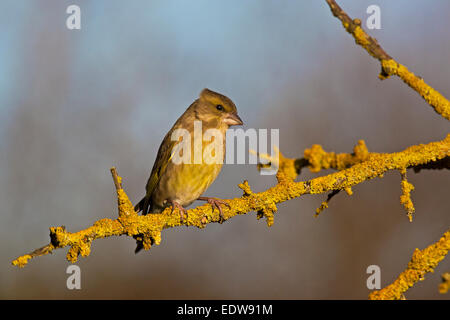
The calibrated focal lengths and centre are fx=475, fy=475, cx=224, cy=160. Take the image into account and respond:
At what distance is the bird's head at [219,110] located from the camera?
387 cm

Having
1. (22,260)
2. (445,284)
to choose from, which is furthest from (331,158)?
(22,260)

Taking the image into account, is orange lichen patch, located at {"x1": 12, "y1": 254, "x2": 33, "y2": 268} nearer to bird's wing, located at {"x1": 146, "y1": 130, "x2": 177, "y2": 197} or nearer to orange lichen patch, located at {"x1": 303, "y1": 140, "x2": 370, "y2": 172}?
orange lichen patch, located at {"x1": 303, "y1": 140, "x2": 370, "y2": 172}

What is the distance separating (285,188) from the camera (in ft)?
7.19

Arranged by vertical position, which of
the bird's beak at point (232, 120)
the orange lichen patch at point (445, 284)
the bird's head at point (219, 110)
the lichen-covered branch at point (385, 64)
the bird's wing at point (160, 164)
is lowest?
the orange lichen patch at point (445, 284)

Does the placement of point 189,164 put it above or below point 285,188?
above

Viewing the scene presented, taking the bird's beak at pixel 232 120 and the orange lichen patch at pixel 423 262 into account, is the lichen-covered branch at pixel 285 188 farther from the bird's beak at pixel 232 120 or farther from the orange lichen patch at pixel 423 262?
the bird's beak at pixel 232 120

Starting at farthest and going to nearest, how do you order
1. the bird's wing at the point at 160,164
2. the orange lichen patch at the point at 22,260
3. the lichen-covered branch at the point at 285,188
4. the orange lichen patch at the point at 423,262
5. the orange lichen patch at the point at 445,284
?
1. the bird's wing at the point at 160,164
2. the lichen-covered branch at the point at 285,188
3. the orange lichen patch at the point at 423,262
4. the orange lichen patch at the point at 22,260
5. the orange lichen patch at the point at 445,284

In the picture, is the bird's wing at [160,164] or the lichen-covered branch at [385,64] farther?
the bird's wing at [160,164]

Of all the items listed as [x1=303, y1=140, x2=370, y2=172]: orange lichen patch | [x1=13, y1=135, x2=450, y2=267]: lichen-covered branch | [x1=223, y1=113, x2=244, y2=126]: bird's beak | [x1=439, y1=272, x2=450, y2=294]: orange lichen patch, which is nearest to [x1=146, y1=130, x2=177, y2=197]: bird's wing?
[x1=223, y1=113, x2=244, y2=126]: bird's beak

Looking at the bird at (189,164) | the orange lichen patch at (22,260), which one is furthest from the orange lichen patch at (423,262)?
the bird at (189,164)

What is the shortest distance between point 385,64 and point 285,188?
0.69 metres

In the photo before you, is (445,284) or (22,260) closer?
(445,284)

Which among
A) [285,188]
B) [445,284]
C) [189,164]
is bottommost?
[445,284]

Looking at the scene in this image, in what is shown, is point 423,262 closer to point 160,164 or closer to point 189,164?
point 189,164
